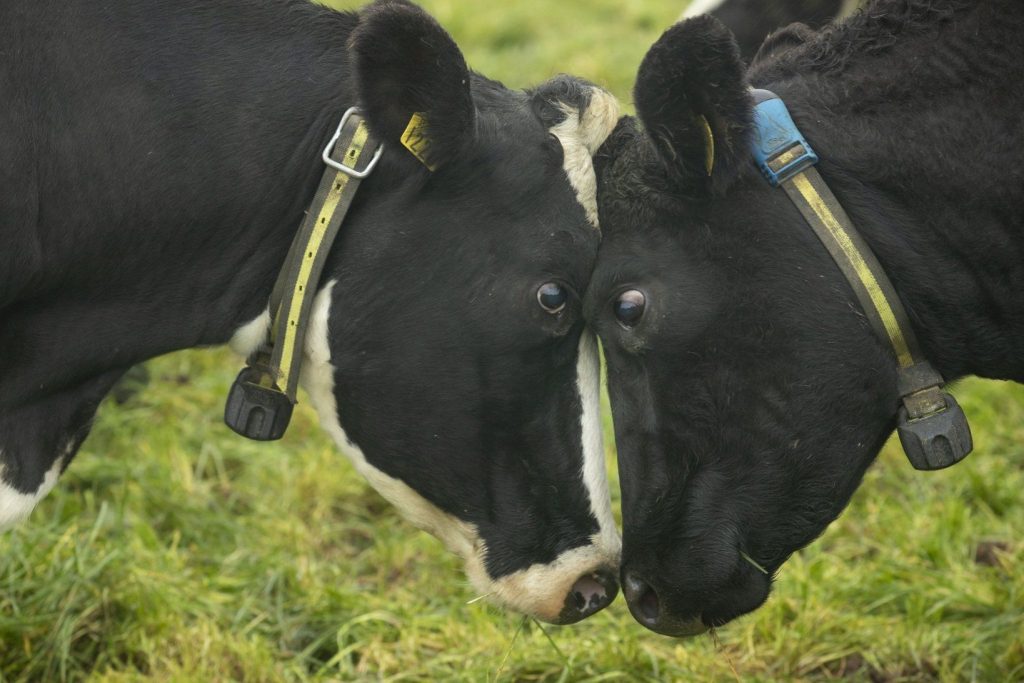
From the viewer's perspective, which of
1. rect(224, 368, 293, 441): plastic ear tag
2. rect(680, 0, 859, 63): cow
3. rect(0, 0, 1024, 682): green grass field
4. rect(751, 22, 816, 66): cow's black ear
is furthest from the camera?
rect(680, 0, 859, 63): cow

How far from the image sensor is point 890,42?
3.72 meters

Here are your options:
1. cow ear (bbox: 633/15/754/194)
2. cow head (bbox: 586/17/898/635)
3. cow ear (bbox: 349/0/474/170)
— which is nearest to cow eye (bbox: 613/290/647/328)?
cow head (bbox: 586/17/898/635)

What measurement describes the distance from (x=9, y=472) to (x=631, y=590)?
1.60m

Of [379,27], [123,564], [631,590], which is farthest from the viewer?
[123,564]

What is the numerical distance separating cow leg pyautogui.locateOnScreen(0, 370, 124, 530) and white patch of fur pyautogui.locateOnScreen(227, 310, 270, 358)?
12.4 inches

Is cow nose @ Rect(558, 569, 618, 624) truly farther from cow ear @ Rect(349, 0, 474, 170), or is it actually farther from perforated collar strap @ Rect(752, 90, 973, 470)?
cow ear @ Rect(349, 0, 474, 170)

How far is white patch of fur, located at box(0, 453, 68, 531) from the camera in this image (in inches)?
149

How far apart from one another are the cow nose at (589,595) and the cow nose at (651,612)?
46mm

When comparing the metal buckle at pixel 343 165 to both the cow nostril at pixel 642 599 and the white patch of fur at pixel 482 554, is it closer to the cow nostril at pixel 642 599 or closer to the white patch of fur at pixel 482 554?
the white patch of fur at pixel 482 554

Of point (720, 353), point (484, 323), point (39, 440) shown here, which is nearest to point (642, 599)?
point (720, 353)

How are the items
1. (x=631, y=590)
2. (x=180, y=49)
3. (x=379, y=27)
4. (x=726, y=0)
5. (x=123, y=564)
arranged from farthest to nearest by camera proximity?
(x=726, y=0) < (x=123, y=564) < (x=631, y=590) < (x=180, y=49) < (x=379, y=27)

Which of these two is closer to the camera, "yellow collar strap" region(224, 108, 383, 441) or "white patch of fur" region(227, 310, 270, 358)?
"yellow collar strap" region(224, 108, 383, 441)

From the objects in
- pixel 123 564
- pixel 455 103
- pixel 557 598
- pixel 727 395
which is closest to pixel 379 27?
pixel 455 103

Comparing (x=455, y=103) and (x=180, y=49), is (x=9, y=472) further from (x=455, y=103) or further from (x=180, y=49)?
(x=455, y=103)
